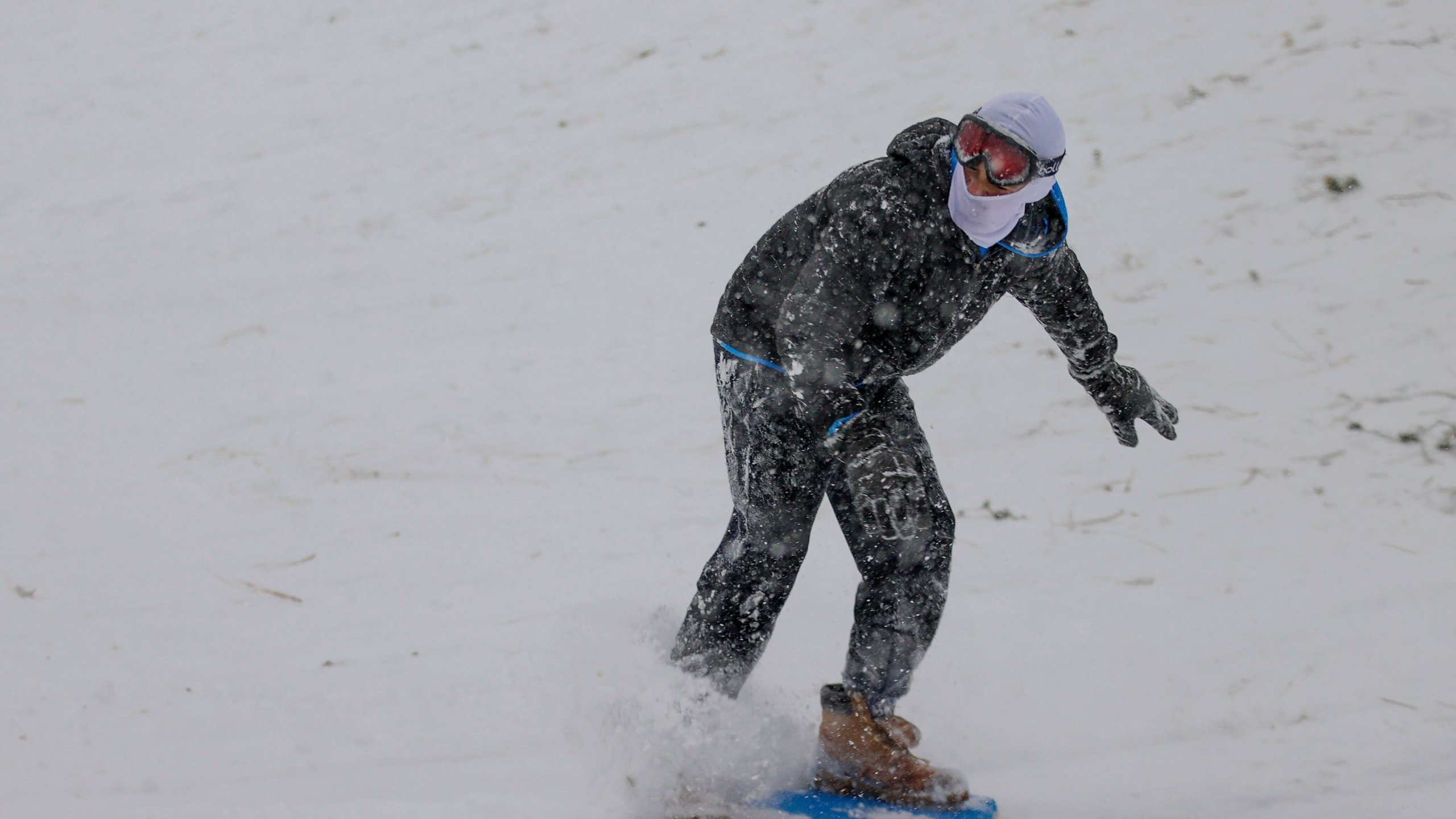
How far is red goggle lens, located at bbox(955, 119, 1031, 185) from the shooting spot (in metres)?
A: 2.06

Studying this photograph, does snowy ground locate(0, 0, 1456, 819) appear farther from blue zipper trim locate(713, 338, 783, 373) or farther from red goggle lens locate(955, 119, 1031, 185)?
red goggle lens locate(955, 119, 1031, 185)

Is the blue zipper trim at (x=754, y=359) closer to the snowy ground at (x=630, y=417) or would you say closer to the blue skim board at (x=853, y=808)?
the snowy ground at (x=630, y=417)

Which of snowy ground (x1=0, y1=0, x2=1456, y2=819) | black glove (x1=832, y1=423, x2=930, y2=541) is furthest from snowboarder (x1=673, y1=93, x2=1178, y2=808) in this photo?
snowy ground (x1=0, y1=0, x2=1456, y2=819)

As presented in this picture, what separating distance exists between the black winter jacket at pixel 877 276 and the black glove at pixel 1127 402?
35cm

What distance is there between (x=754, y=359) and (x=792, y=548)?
47 cm

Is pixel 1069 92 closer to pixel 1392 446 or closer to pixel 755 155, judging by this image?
pixel 755 155

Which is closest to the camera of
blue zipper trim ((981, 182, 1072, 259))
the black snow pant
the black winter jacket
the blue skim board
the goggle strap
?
the goggle strap

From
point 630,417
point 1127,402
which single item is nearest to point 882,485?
point 1127,402

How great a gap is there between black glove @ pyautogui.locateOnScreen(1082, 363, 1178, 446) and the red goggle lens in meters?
0.85

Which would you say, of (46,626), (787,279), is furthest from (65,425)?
(787,279)

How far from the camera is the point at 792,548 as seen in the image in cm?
254

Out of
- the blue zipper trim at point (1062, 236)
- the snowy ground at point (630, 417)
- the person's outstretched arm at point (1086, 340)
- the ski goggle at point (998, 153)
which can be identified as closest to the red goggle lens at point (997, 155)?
the ski goggle at point (998, 153)

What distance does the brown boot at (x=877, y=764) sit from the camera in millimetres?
2602

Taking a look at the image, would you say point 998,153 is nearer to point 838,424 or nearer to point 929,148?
point 929,148
